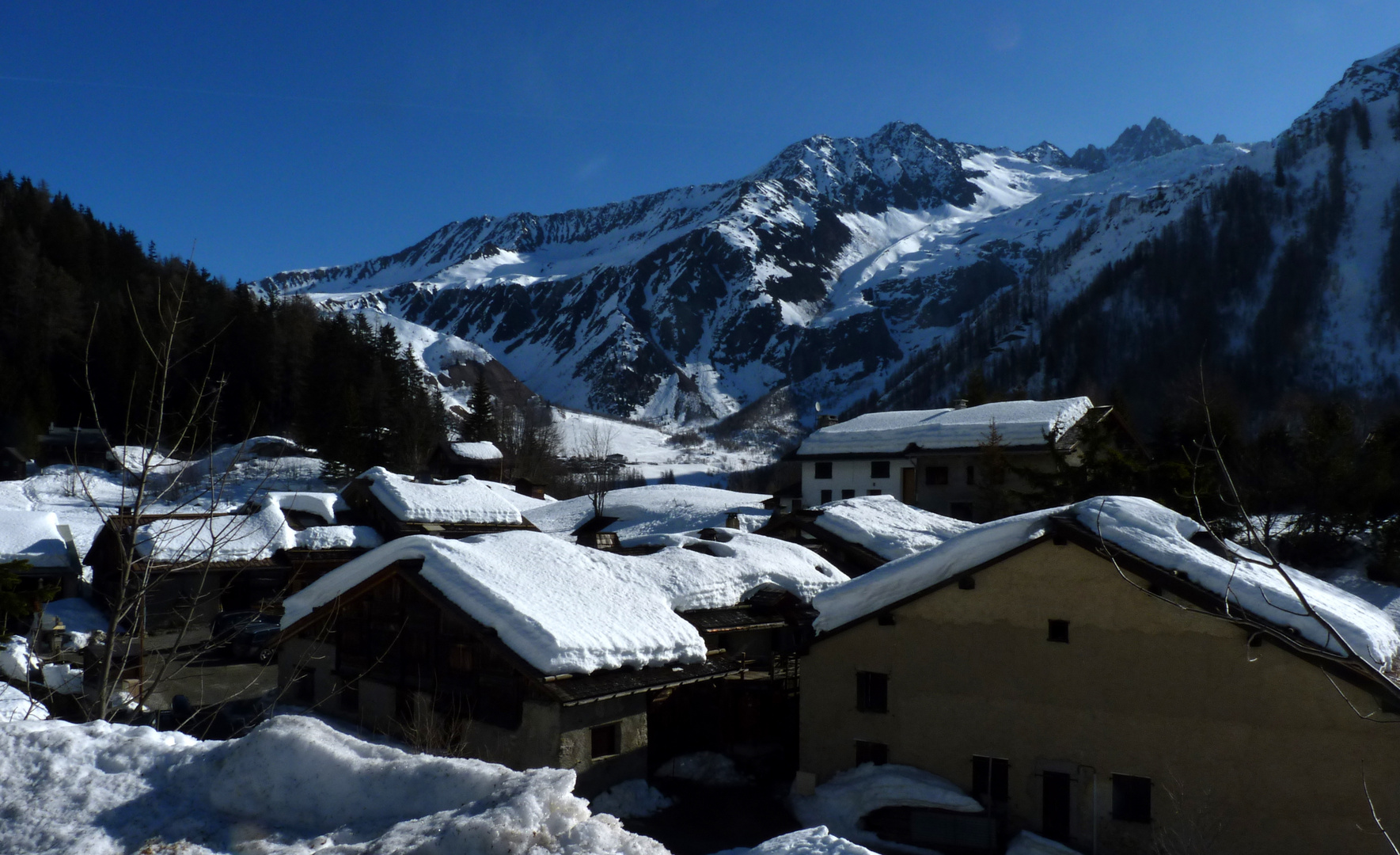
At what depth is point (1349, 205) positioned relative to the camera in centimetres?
12988

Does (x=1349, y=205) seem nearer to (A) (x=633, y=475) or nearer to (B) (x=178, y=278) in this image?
(A) (x=633, y=475)

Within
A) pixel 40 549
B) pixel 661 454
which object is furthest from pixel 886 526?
pixel 661 454

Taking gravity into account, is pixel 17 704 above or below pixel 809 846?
below

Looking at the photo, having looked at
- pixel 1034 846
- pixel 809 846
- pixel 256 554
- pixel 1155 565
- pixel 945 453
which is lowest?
pixel 1034 846

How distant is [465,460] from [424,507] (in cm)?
2494

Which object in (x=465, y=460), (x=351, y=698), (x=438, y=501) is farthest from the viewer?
(x=465, y=460)

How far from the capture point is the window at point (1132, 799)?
47.6 feet

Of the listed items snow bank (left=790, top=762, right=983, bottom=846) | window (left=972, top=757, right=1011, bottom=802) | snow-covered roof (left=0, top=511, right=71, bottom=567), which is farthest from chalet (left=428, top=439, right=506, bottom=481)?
window (left=972, top=757, right=1011, bottom=802)

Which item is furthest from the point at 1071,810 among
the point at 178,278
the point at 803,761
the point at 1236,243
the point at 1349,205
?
the point at 1349,205

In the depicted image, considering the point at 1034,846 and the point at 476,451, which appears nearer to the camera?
the point at 1034,846

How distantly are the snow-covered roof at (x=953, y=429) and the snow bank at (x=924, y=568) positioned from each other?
25.2 meters

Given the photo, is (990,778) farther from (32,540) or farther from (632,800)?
(32,540)

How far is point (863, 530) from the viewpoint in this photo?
30938 mm

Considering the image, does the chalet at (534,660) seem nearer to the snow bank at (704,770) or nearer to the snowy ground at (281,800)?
the snow bank at (704,770)
